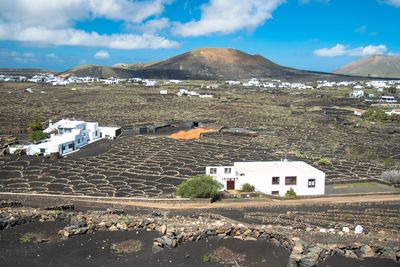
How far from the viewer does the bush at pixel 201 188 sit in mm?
30234

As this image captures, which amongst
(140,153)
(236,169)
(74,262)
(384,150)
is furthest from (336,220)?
(384,150)

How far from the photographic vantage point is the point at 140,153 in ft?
162

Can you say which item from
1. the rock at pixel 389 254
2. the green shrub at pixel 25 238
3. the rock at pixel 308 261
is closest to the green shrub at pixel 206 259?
the rock at pixel 308 261

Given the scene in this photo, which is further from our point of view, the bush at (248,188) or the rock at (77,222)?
the bush at (248,188)

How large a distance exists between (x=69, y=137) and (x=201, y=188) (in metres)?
24.1

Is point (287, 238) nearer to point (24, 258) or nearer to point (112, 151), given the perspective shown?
point (24, 258)

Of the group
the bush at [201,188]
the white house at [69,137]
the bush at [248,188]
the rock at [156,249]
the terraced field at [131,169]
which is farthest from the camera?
the white house at [69,137]

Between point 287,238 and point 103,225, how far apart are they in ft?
24.4

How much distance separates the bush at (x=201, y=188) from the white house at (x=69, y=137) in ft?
65.1

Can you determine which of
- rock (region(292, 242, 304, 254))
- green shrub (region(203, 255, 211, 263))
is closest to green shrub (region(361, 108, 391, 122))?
rock (region(292, 242, 304, 254))

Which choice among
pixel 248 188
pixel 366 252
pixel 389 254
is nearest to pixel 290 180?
pixel 248 188

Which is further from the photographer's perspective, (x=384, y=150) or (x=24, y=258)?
(x=384, y=150)

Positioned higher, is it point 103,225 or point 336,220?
point 103,225

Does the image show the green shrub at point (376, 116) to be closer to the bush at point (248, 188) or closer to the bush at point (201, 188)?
the bush at point (248, 188)
